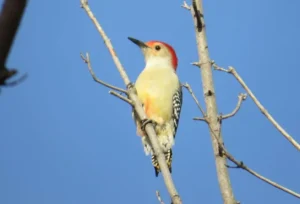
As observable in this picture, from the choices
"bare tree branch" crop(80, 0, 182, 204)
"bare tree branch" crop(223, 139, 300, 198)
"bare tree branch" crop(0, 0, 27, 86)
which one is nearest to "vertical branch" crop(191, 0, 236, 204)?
"bare tree branch" crop(223, 139, 300, 198)

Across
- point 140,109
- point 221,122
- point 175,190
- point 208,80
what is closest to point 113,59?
point 140,109

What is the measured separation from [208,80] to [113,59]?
0.79 meters

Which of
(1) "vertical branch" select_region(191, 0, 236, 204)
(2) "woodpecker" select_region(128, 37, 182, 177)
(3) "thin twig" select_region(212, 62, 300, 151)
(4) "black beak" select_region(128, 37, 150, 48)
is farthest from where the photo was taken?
(4) "black beak" select_region(128, 37, 150, 48)

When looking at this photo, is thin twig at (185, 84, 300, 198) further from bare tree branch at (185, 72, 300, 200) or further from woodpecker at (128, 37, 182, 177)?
woodpecker at (128, 37, 182, 177)

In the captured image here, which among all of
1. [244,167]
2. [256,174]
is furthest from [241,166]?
[256,174]

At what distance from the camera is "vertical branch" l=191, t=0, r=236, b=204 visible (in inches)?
116

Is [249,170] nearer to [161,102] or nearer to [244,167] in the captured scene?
[244,167]

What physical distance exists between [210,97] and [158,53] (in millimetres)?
3973

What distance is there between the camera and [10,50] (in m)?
0.96

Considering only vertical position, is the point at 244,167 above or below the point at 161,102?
below

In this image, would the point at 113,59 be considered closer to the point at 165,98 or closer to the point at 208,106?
the point at 208,106

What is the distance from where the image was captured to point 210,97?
3.49 meters

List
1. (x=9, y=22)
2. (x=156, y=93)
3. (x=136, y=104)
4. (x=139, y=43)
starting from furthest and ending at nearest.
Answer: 1. (x=139, y=43)
2. (x=156, y=93)
3. (x=136, y=104)
4. (x=9, y=22)

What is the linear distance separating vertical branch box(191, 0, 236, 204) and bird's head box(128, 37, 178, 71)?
10.5 ft
